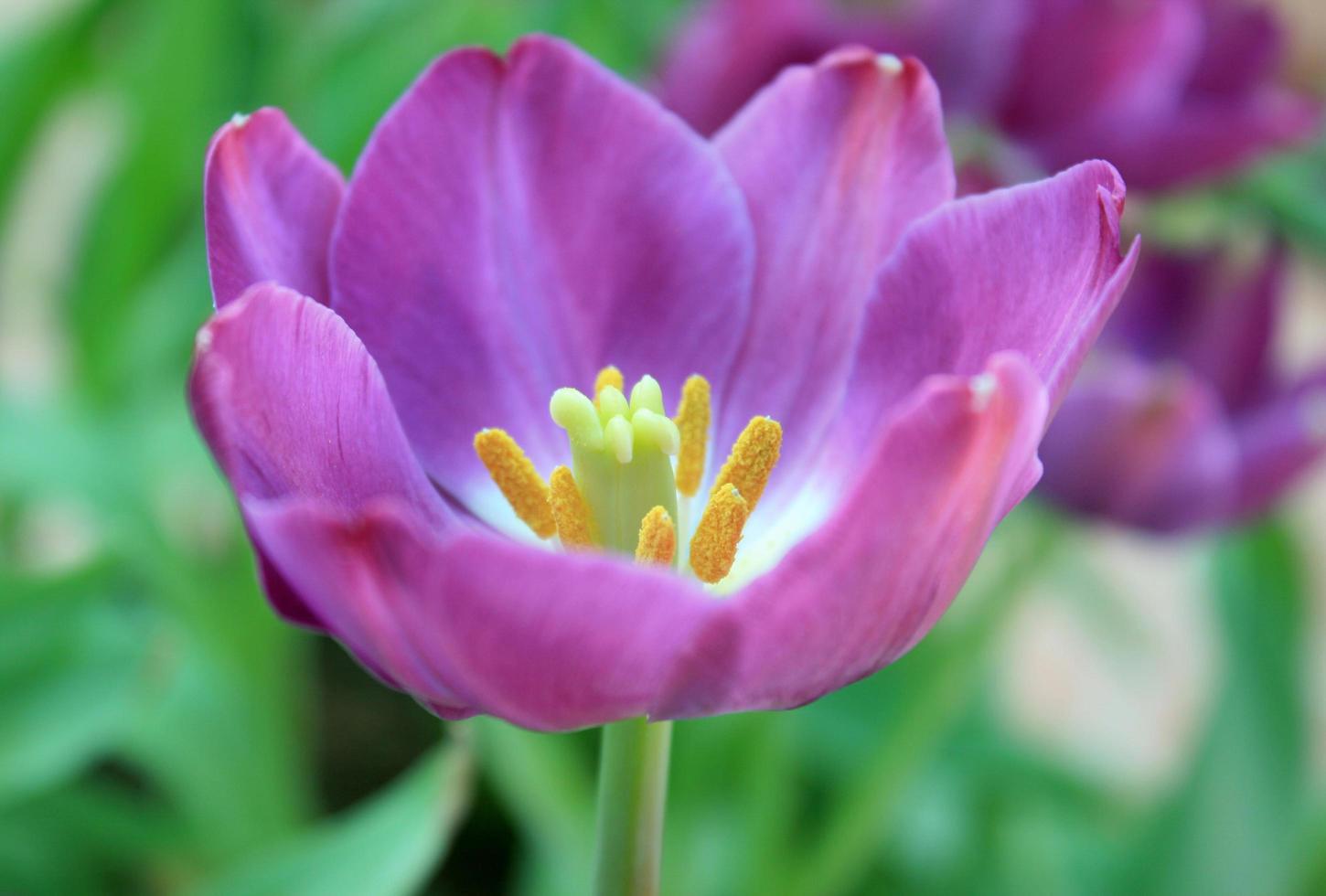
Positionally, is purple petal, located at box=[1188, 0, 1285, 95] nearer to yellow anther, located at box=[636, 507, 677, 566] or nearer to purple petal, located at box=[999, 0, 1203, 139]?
purple petal, located at box=[999, 0, 1203, 139]

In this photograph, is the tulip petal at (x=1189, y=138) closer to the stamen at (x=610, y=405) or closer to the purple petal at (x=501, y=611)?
the stamen at (x=610, y=405)

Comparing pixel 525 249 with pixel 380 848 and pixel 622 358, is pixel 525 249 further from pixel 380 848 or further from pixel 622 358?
pixel 380 848

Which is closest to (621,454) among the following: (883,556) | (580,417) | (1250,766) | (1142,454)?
(580,417)

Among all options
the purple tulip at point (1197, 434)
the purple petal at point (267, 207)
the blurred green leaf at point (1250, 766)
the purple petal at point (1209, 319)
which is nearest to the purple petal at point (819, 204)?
the purple petal at point (267, 207)

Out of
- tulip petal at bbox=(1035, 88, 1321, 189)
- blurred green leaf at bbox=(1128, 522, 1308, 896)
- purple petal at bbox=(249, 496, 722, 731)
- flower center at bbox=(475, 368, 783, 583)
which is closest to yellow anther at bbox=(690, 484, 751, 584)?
flower center at bbox=(475, 368, 783, 583)

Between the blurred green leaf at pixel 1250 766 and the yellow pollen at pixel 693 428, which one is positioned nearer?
the yellow pollen at pixel 693 428

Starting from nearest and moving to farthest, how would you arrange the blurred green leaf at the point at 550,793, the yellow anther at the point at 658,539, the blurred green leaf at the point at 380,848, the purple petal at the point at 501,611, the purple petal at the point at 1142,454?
the purple petal at the point at 501,611 → the yellow anther at the point at 658,539 → the blurred green leaf at the point at 380,848 → the purple petal at the point at 1142,454 → the blurred green leaf at the point at 550,793

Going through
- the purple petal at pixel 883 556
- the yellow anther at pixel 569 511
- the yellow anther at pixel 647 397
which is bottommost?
the yellow anther at pixel 569 511
